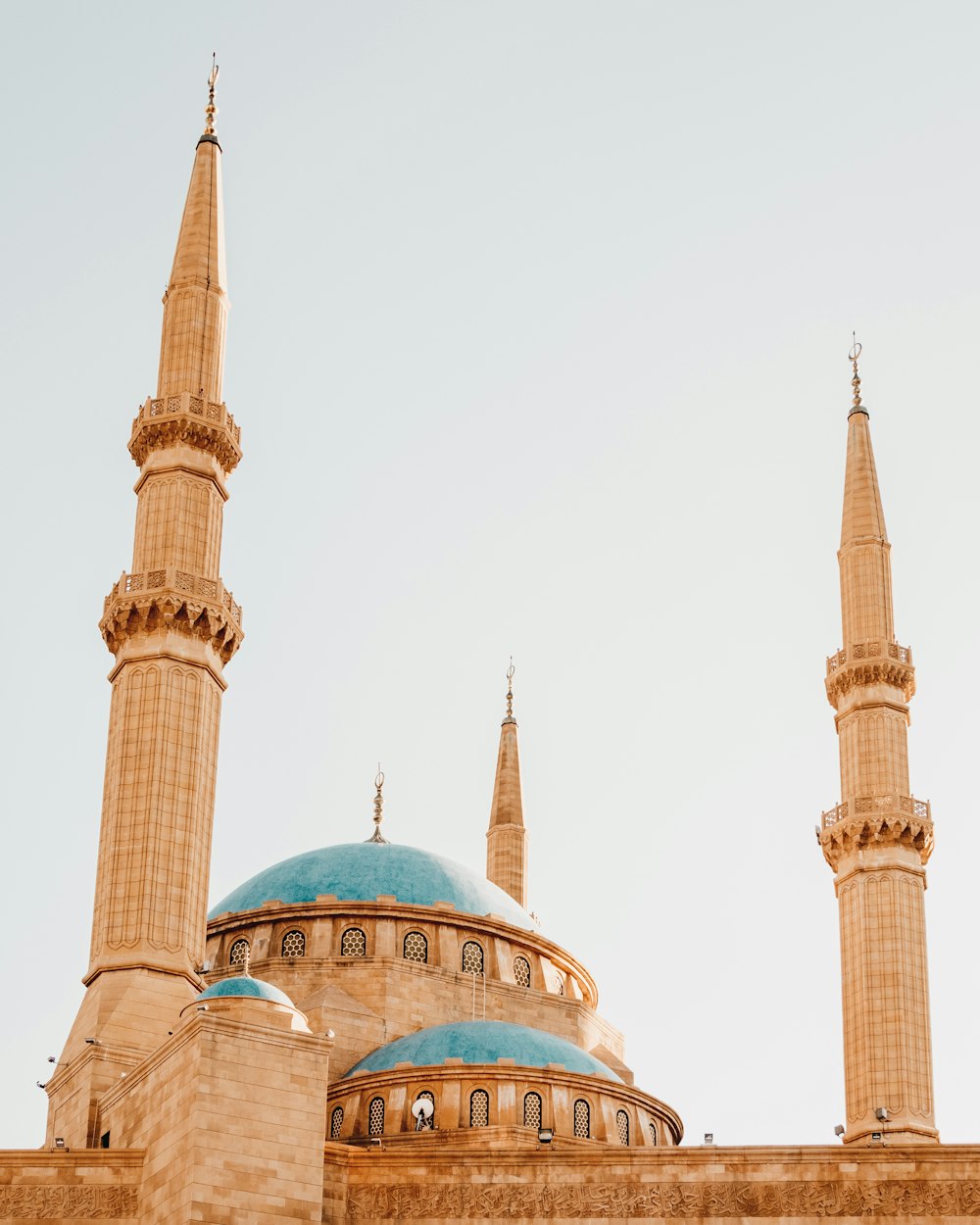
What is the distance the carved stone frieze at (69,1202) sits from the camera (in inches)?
862

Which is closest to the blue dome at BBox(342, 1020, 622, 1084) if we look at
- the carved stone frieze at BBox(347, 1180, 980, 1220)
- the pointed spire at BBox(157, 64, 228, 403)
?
the carved stone frieze at BBox(347, 1180, 980, 1220)

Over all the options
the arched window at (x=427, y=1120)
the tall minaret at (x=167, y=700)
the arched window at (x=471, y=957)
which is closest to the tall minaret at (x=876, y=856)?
the arched window at (x=471, y=957)

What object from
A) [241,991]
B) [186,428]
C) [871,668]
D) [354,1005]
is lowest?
[241,991]

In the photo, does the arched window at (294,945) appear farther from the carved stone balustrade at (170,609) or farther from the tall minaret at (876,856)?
the tall minaret at (876,856)

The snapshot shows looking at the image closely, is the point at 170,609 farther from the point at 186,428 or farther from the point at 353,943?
the point at 353,943

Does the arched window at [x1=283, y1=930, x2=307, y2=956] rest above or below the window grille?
above

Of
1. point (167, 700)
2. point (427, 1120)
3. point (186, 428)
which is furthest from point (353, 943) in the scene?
point (186, 428)

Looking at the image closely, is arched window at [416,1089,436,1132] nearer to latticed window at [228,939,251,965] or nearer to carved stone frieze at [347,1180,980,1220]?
carved stone frieze at [347,1180,980,1220]

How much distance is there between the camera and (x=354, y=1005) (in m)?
30.6

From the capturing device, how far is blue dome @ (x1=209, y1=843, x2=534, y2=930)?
1297 inches

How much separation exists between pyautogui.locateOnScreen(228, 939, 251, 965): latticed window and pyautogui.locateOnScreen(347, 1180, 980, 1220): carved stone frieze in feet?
29.7

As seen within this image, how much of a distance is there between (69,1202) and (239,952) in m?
10.1

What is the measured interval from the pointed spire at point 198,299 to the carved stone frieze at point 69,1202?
12.6 metres

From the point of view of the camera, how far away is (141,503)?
98.1 ft
